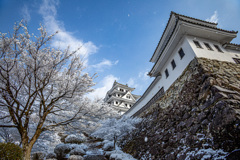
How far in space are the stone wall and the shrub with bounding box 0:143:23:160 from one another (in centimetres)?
620

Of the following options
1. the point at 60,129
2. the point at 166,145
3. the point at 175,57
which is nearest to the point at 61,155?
the point at 60,129

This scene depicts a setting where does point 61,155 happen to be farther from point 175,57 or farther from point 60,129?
point 175,57

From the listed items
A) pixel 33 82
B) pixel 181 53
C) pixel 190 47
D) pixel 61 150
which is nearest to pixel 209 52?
pixel 190 47

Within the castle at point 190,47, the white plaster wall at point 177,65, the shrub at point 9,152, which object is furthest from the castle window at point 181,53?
the shrub at point 9,152

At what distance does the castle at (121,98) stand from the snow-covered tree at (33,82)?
21096 mm

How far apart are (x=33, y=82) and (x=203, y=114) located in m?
8.69

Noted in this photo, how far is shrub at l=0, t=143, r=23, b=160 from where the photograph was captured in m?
3.38

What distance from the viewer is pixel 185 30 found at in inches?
310

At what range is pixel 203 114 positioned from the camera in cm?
469

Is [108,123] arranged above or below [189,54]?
below

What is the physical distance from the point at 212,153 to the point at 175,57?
7119 millimetres

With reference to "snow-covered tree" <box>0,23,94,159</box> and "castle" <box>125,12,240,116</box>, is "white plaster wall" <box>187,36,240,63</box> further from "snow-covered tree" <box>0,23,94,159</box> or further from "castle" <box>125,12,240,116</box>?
"snow-covered tree" <box>0,23,94,159</box>

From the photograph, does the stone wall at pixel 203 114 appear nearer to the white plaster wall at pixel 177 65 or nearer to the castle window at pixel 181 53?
the white plaster wall at pixel 177 65

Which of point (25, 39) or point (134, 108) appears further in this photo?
point (134, 108)
